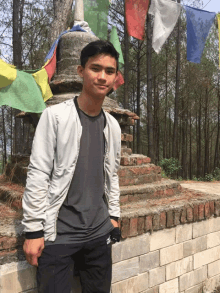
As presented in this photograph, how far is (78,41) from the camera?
332 centimetres

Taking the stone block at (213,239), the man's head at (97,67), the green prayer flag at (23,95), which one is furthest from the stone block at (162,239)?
the green prayer flag at (23,95)

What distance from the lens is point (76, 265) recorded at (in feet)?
5.44

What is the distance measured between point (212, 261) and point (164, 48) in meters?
14.3

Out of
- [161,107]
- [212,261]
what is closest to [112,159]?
[212,261]

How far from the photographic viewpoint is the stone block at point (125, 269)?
7.11 feet

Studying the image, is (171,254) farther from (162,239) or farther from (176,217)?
(176,217)

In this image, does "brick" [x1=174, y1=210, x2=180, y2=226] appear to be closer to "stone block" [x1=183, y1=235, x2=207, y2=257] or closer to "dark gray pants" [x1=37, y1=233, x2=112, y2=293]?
"stone block" [x1=183, y1=235, x2=207, y2=257]

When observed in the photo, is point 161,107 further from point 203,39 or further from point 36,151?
point 36,151

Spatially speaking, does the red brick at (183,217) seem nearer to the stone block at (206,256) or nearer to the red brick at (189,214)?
the red brick at (189,214)

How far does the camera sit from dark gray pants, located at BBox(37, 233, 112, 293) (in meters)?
1.37

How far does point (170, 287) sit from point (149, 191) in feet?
3.24

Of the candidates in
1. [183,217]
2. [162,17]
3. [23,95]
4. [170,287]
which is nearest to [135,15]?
[162,17]

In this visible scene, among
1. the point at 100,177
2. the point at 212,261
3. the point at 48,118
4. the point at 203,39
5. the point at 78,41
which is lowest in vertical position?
the point at 212,261

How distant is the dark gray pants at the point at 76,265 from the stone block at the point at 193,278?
139cm
